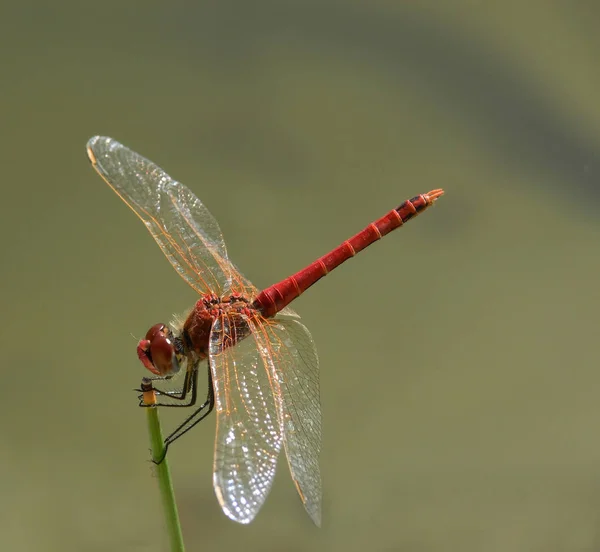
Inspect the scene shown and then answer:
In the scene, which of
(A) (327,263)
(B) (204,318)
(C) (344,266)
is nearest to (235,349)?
(B) (204,318)

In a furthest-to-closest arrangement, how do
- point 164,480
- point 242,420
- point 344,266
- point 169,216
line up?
point 344,266 < point 169,216 < point 242,420 < point 164,480

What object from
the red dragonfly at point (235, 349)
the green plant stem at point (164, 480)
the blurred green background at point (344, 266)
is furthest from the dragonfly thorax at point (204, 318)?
the blurred green background at point (344, 266)

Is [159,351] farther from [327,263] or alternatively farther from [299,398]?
[327,263]

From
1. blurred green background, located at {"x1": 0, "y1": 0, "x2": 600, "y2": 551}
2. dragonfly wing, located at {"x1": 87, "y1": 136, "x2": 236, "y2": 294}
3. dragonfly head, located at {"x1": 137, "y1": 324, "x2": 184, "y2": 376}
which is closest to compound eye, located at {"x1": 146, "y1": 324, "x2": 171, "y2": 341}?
dragonfly head, located at {"x1": 137, "y1": 324, "x2": 184, "y2": 376}

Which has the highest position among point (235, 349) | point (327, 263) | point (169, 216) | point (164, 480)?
point (169, 216)

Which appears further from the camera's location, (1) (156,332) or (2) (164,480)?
(1) (156,332)

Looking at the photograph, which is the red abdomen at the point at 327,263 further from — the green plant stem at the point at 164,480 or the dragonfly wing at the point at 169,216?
the green plant stem at the point at 164,480
